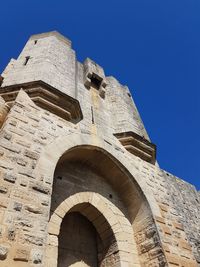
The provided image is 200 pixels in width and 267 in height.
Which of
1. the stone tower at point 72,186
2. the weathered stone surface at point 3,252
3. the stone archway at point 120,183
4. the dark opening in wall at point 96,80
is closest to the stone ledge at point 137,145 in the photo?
the stone tower at point 72,186

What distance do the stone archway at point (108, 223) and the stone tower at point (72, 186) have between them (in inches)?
0.7

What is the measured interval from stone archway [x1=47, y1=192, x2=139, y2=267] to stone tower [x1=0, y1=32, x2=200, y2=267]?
0.02 metres

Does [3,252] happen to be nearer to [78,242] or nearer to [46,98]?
[78,242]

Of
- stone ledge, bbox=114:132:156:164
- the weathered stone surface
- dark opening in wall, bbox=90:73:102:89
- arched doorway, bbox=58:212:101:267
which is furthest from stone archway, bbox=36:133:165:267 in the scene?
dark opening in wall, bbox=90:73:102:89

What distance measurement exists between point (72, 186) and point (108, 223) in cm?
105

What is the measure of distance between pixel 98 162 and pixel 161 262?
2.38 m

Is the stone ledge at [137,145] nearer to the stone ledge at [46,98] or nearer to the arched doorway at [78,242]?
the stone ledge at [46,98]

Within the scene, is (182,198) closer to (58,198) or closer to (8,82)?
(58,198)

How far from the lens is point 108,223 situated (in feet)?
16.3

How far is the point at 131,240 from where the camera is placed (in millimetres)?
4988

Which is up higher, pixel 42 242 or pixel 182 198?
pixel 182 198

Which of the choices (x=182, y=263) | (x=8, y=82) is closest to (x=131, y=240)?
(x=182, y=263)

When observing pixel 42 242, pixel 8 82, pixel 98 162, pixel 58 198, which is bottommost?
pixel 42 242

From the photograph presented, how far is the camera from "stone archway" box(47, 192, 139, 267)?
461 centimetres
